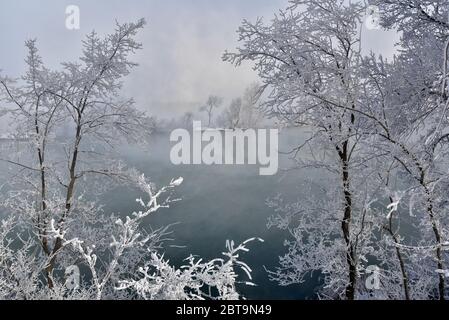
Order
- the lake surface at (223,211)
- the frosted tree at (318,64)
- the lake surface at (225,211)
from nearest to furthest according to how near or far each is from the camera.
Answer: the frosted tree at (318,64) → the lake surface at (223,211) → the lake surface at (225,211)

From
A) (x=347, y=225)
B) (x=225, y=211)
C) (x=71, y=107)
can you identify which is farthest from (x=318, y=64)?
(x=225, y=211)

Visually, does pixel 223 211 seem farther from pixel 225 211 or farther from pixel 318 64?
pixel 318 64

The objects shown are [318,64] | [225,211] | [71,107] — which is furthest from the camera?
[225,211]

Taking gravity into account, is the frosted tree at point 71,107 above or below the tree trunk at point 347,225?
above

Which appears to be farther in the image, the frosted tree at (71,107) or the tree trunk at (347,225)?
the frosted tree at (71,107)

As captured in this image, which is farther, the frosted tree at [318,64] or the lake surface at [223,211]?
the lake surface at [223,211]

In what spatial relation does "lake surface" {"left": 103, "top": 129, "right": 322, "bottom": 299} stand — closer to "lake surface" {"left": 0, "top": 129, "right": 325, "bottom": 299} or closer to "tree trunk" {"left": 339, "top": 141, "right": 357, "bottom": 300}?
"lake surface" {"left": 0, "top": 129, "right": 325, "bottom": 299}

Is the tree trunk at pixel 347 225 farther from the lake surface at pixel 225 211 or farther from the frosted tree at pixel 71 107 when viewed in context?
the frosted tree at pixel 71 107

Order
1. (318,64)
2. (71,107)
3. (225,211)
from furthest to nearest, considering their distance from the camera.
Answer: (225,211)
(71,107)
(318,64)

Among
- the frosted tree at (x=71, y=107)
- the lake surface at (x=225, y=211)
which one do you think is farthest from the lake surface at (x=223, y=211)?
the frosted tree at (x=71, y=107)

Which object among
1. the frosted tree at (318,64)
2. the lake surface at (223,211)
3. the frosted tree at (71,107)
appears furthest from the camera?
the lake surface at (223,211)

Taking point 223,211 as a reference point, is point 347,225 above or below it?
above

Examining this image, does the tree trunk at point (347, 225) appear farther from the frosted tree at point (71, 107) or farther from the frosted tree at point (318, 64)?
the frosted tree at point (71, 107)
